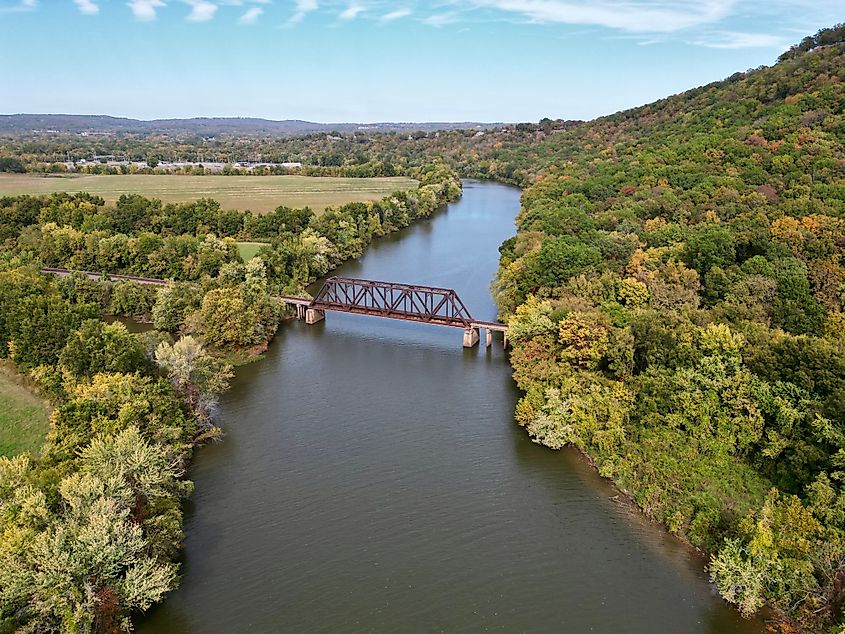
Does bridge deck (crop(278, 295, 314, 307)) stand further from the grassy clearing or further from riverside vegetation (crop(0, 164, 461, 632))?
the grassy clearing

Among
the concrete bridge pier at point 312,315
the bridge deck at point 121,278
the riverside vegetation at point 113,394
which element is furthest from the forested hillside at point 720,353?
the bridge deck at point 121,278

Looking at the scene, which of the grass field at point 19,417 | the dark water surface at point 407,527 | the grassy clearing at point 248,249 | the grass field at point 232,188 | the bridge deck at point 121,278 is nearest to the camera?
the dark water surface at point 407,527

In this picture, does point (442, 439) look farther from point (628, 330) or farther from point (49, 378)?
point (49, 378)

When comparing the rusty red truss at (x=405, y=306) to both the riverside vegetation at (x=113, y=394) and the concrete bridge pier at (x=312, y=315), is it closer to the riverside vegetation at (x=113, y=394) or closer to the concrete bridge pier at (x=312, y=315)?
the concrete bridge pier at (x=312, y=315)

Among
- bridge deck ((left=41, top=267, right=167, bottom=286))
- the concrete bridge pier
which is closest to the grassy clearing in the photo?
bridge deck ((left=41, top=267, right=167, bottom=286))

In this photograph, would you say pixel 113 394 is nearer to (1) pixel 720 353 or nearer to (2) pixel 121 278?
(1) pixel 720 353

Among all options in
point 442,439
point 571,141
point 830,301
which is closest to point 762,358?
point 830,301

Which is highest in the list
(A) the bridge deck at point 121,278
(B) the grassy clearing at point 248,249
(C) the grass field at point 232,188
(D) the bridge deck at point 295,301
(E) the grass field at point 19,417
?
(C) the grass field at point 232,188
